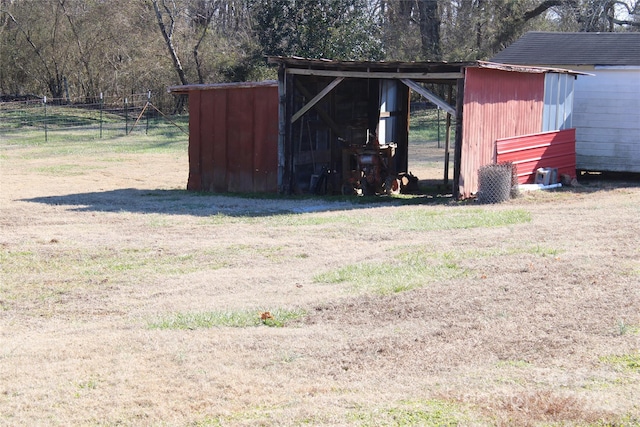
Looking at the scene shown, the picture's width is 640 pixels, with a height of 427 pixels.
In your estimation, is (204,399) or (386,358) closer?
(204,399)

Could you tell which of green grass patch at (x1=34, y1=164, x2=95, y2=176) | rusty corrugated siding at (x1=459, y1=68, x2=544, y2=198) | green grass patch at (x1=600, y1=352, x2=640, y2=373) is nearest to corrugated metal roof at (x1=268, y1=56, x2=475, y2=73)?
rusty corrugated siding at (x1=459, y1=68, x2=544, y2=198)

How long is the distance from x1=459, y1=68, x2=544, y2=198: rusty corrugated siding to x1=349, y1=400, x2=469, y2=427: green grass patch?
1122 cm

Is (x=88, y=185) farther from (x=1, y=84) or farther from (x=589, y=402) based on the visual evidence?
(x=1, y=84)

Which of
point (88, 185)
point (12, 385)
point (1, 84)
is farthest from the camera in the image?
point (1, 84)

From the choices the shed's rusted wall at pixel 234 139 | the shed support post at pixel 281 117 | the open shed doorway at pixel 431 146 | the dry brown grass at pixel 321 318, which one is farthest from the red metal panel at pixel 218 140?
the open shed doorway at pixel 431 146

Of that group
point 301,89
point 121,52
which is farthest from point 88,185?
point 121,52

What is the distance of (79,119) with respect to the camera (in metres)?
37.8

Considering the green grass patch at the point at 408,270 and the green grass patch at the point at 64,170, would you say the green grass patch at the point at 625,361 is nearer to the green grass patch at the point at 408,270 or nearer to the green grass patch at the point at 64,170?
the green grass patch at the point at 408,270

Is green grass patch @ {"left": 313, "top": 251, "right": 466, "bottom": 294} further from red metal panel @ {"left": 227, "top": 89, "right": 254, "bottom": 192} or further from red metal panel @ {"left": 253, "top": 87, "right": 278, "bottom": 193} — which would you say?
red metal panel @ {"left": 227, "top": 89, "right": 254, "bottom": 192}

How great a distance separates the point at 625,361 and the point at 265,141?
1244cm

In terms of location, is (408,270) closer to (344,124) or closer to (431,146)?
(344,124)

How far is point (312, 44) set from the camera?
110 feet

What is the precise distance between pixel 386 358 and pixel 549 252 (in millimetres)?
4553

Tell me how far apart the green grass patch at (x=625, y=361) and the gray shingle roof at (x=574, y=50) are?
16549 mm
